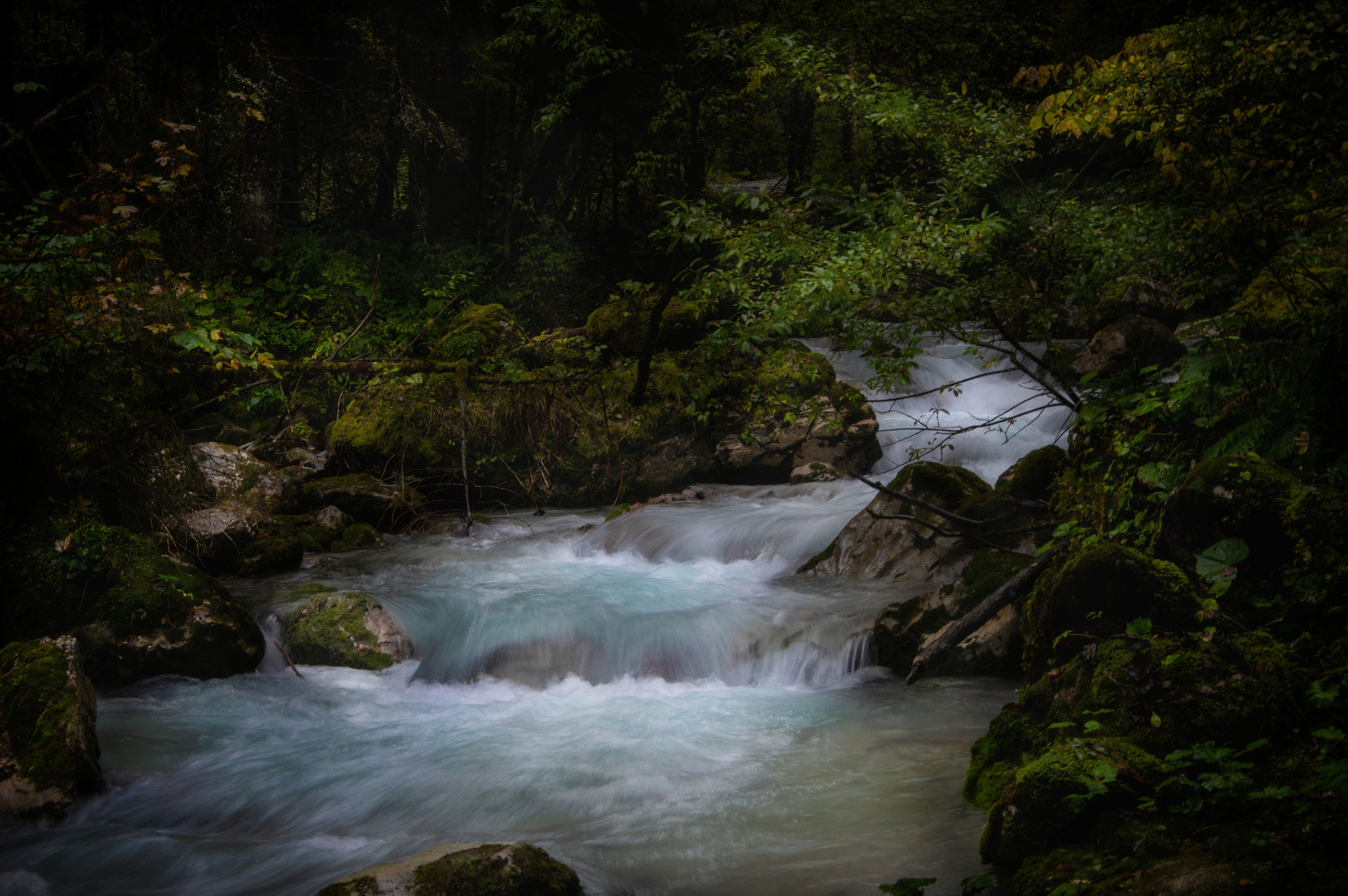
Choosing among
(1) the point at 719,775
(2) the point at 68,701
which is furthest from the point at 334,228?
(1) the point at 719,775

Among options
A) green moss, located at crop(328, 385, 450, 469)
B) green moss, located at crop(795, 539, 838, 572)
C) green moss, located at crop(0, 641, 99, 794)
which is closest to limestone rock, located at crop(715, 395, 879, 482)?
green moss, located at crop(795, 539, 838, 572)

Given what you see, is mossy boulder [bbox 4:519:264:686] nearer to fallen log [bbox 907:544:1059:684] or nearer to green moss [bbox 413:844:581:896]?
green moss [bbox 413:844:581:896]

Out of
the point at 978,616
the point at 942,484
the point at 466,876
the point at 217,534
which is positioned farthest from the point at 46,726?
the point at 942,484

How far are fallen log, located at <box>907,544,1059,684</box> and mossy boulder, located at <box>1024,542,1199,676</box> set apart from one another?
0.53 meters

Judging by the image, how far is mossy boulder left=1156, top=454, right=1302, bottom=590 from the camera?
359cm

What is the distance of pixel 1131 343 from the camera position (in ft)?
39.1

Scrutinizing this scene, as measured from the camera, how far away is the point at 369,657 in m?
6.48

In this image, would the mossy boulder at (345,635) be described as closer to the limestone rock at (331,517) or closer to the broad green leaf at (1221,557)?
the limestone rock at (331,517)

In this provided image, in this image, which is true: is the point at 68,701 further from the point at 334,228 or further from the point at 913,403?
the point at 334,228


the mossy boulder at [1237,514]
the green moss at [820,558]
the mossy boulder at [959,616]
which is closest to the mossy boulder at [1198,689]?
the mossy boulder at [1237,514]

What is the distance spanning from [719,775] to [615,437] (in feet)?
23.7

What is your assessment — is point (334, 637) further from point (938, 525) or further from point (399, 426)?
point (938, 525)

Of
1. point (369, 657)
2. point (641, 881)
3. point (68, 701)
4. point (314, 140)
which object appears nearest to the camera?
point (641, 881)

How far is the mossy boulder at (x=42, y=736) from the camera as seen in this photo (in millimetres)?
4059
